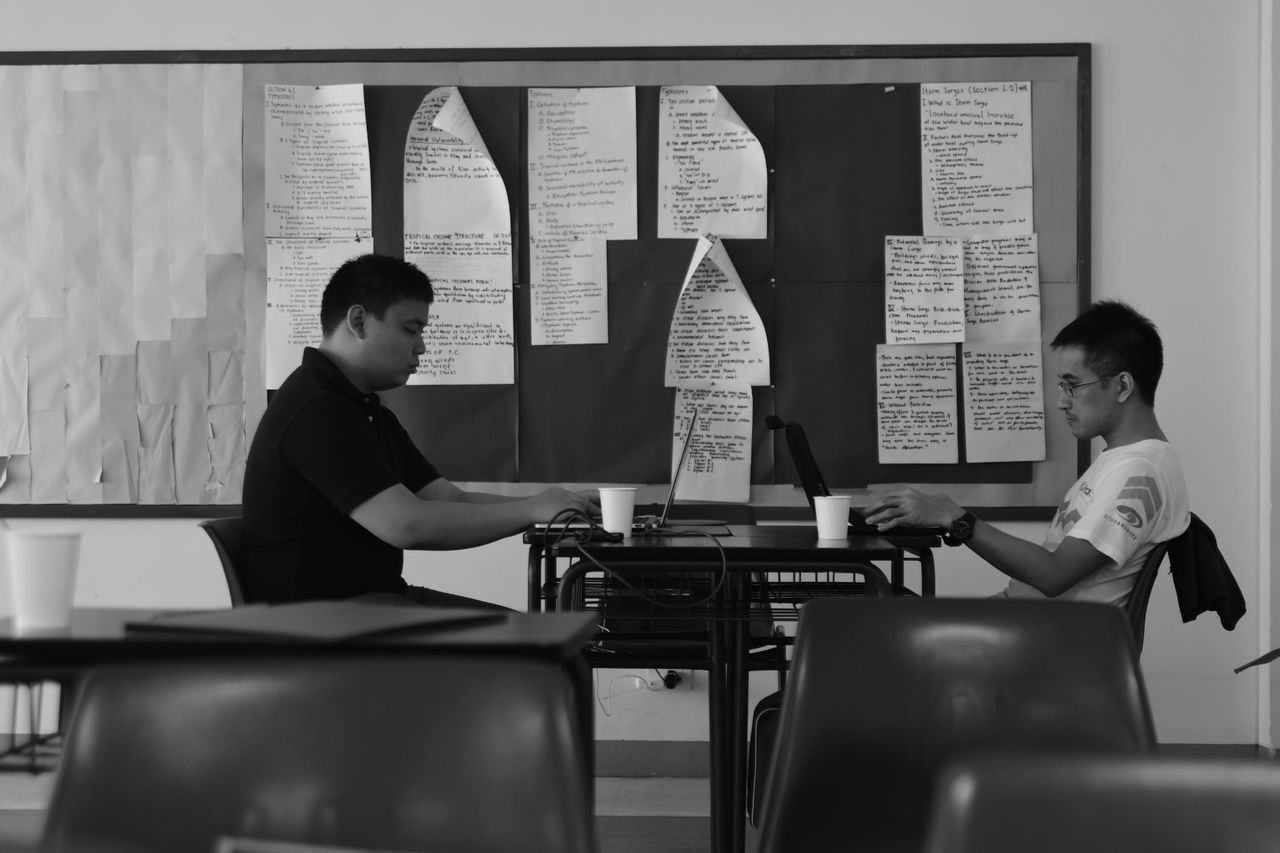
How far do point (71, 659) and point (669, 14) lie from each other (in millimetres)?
2712

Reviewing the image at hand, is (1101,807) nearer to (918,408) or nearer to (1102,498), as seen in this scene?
(1102,498)

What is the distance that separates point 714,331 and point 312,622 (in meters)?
2.38

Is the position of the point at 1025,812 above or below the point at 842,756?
above

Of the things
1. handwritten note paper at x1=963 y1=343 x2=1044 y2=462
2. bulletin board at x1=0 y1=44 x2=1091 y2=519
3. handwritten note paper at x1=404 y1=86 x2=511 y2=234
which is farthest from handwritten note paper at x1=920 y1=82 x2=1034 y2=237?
handwritten note paper at x1=404 y1=86 x2=511 y2=234

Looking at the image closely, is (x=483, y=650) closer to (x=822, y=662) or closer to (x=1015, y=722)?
(x=822, y=662)

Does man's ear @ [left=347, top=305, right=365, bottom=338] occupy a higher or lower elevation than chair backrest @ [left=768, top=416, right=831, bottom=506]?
higher

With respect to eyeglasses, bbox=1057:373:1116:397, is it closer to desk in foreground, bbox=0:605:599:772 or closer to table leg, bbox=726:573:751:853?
table leg, bbox=726:573:751:853

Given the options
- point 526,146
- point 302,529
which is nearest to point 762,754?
point 302,529

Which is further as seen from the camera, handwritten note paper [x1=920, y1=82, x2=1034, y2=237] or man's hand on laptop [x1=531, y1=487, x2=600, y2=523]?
handwritten note paper [x1=920, y1=82, x2=1034, y2=237]

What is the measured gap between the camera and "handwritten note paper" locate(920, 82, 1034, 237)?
3.33m

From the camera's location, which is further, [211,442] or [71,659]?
[211,442]

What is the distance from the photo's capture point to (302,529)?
7.73 ft

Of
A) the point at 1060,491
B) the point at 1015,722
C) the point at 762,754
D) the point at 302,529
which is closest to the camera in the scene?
the point at 1015,722

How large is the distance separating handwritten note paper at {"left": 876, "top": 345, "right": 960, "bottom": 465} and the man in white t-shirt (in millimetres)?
855
